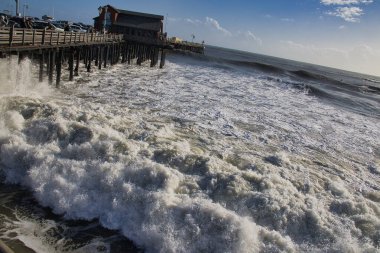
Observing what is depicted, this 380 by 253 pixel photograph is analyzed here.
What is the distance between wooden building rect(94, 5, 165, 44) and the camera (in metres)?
52.3

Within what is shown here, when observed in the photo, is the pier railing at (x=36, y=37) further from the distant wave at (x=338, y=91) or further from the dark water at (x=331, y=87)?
the dark water at (x=331, y=87)

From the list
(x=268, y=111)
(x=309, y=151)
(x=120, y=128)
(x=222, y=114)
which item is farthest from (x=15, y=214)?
(x=268, y=111)

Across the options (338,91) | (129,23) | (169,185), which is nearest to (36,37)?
(169,185)

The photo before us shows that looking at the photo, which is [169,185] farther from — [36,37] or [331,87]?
[331,87]

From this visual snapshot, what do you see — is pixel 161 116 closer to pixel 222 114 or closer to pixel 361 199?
pixel 222 114

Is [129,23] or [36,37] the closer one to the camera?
[36,37]

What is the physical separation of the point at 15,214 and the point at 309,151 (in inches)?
490

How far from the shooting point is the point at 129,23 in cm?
5297

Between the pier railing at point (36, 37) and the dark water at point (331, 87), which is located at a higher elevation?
the pier railing at point (36, 37)

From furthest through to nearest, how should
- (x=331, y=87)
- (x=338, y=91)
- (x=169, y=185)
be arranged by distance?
(x=331, y=87) < (x=338, y=91) < (x=169, y=185)

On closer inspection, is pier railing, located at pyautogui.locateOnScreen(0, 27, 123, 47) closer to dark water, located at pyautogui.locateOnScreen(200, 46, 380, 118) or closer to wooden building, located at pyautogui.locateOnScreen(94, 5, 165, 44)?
wooden building, located at pyautogui.locateOnScreen(94, 5, 165, 44)

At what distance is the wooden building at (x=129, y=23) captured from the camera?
5234 cm

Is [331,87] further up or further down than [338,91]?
further up

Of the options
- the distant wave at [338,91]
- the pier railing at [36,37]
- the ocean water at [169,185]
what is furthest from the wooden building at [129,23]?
the ocean water at [169,185]
